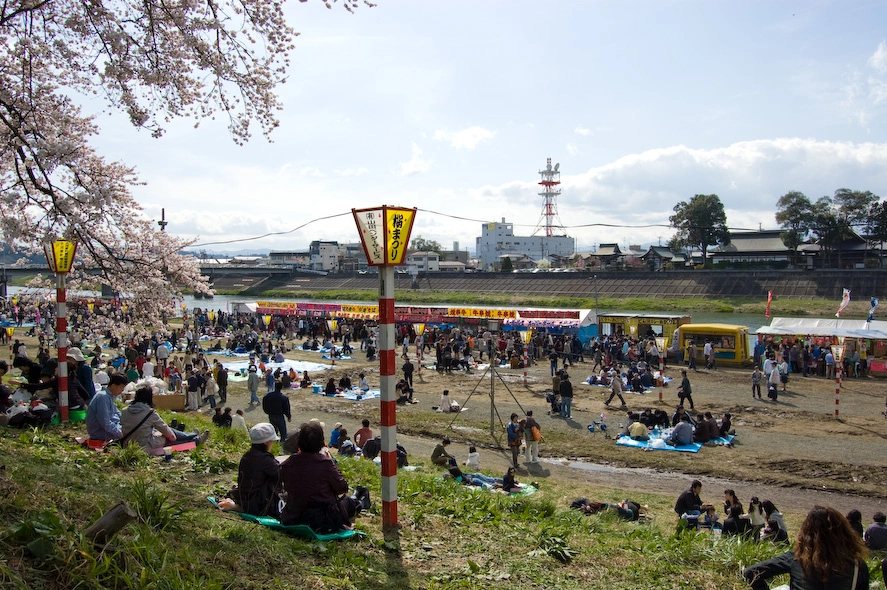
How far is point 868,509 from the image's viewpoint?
10.9m

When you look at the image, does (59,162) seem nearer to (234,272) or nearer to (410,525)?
(410,525)

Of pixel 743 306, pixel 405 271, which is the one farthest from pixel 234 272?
pixel 743 306

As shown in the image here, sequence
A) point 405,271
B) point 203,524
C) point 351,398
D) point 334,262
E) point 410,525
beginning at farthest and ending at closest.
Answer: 1. point 334,262
2. point 405,271
3. point 351,398
4. point 410,525
5. point 203,524

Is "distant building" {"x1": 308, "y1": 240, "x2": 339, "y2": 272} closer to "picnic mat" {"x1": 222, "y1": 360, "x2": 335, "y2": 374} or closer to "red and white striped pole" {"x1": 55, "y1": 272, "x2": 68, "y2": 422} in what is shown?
"picnic mat" {"x1": 222, "y1": 360, "x2": 335, "y2": 374}

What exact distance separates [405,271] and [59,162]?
8129 cm

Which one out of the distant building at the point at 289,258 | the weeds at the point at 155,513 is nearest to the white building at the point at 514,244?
the distant building at the point at 289,258

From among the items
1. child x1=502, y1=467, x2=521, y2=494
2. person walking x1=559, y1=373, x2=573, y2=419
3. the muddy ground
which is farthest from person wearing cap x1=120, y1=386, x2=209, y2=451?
person walking x1=559, y1=373, x2=573, y2=419

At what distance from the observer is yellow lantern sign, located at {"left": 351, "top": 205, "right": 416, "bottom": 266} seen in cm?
627

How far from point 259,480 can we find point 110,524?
2.02 meters

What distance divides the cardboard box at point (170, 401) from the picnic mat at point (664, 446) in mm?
12458

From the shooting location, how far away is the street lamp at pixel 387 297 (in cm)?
613

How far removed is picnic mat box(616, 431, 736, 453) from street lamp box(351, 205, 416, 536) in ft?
33.3

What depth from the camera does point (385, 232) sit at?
6266 millimetres

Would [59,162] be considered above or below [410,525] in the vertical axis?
above
